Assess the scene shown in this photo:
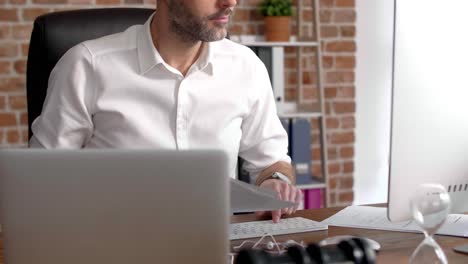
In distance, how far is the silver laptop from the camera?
0.67 metres

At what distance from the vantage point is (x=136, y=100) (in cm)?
153

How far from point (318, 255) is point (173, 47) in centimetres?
101

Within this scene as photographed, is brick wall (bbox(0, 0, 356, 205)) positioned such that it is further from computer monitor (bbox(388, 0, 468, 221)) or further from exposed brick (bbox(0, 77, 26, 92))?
computer monitor (bbox(388, 0, 468, 221))

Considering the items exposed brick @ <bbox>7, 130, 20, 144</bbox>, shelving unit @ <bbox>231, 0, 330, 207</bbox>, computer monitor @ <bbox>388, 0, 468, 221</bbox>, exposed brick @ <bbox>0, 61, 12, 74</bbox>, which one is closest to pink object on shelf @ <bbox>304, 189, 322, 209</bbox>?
shelving unit @ <bbox>231, 0, 330, 207</bbox>

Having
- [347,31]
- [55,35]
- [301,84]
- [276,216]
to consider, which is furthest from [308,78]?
[276,216]

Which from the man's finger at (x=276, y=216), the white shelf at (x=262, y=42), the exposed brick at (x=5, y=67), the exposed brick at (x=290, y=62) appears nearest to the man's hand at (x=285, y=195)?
the man's finger at (x=276, y=216)

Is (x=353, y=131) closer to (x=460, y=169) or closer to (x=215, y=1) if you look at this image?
(x=215, y=1)

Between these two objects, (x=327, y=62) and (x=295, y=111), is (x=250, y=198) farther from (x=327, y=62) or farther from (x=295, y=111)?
(x=327, y=62)

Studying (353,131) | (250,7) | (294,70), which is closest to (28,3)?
(250,7)

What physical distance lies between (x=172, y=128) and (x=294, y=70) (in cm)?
180

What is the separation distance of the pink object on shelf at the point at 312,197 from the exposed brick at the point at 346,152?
34 centimetres

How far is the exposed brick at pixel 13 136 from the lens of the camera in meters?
2.81

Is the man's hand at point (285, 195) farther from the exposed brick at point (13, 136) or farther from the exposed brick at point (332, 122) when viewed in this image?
the exposed brick at point (332, 122)

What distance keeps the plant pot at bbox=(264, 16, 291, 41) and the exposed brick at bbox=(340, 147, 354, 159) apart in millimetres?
723
